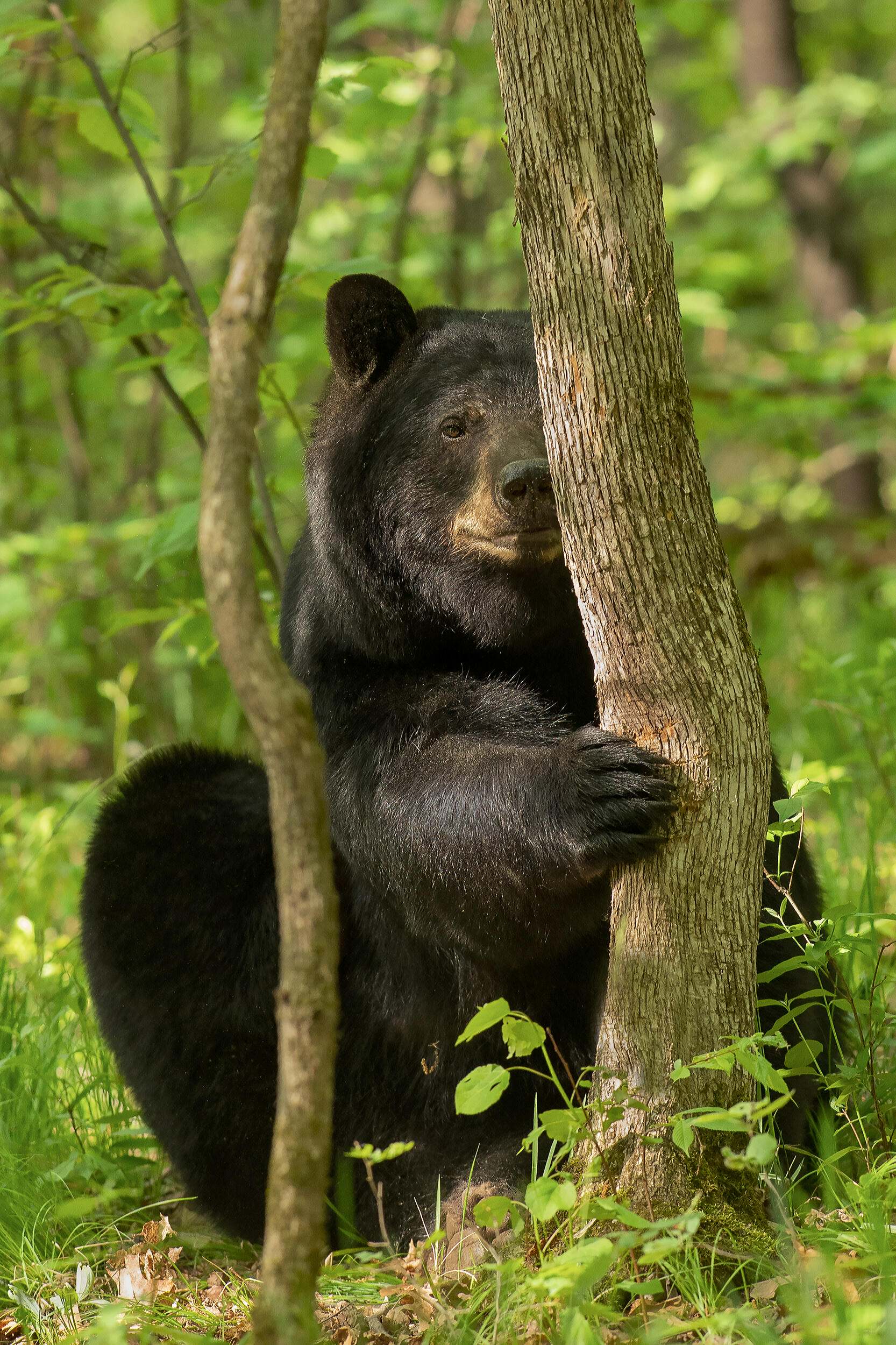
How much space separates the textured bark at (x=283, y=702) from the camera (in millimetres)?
1615

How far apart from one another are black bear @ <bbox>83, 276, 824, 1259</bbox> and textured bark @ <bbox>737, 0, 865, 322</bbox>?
666 cm

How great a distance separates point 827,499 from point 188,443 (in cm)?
430

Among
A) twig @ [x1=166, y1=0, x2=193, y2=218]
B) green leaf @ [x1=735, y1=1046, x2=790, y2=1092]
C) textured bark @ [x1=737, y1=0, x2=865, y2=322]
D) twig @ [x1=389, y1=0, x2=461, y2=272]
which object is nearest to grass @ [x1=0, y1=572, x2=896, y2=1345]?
green leaf @ [x1=735, y1=1046, x2=790, y2=1092]

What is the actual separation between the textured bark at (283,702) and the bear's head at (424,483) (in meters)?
1.26

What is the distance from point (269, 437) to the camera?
7.64 m

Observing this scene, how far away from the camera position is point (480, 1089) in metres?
2.17

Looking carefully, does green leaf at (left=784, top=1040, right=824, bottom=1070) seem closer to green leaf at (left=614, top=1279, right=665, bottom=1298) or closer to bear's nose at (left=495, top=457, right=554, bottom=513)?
green leaf at (left=614, top=1279, right=665, bottom=1298)

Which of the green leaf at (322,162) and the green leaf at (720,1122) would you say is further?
the green leaf at (322,162)

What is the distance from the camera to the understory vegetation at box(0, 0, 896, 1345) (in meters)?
2.29

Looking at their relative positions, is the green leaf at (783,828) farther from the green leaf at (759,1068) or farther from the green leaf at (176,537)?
the green leaf at (176,537)

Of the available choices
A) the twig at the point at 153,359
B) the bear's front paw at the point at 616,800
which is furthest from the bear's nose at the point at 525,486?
the twig at the point at 153,359

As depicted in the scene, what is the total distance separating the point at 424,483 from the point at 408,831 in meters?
0.85

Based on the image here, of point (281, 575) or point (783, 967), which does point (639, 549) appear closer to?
point (783, 967)

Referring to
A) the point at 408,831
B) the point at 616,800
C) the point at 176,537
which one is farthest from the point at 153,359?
the point at 616,800
